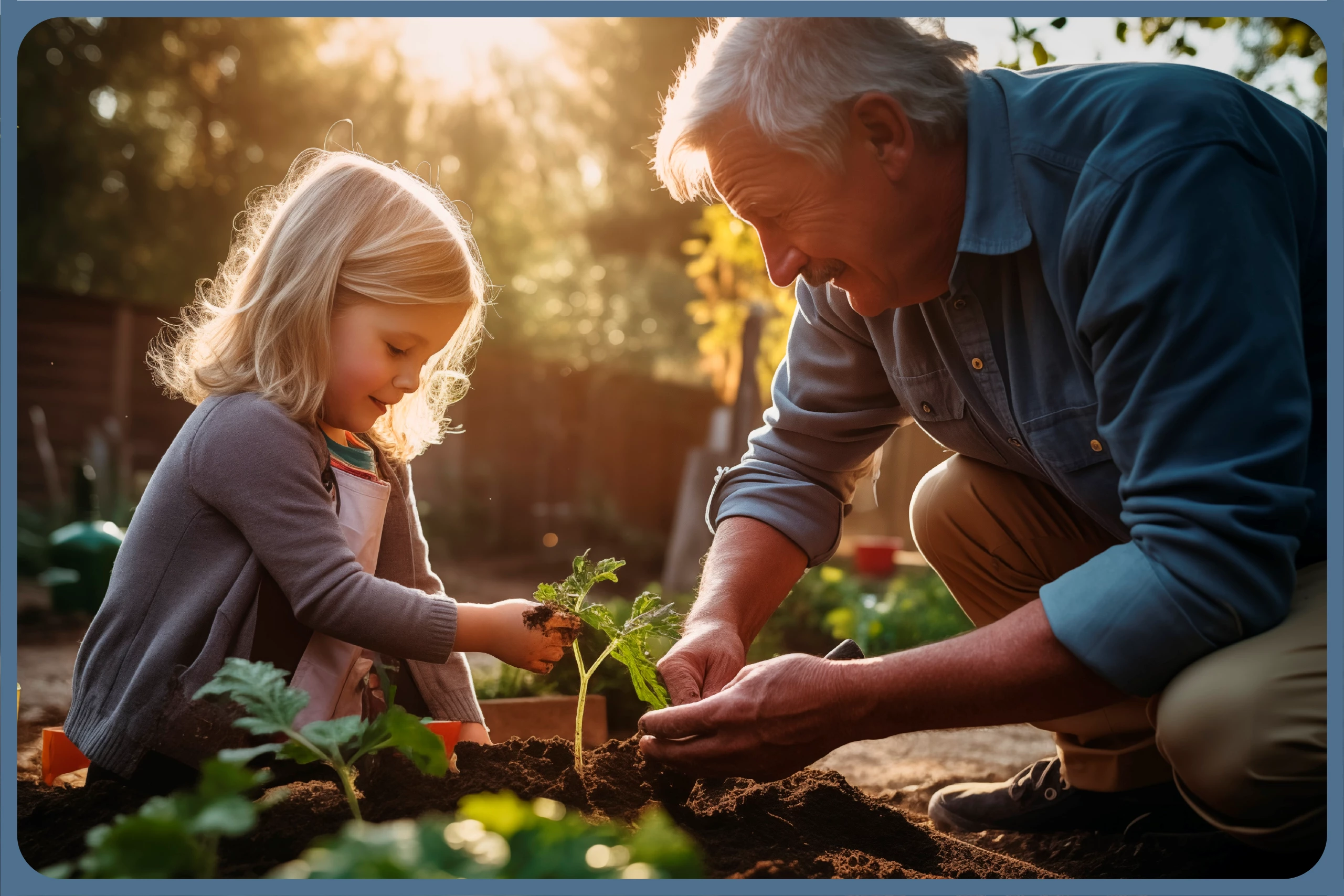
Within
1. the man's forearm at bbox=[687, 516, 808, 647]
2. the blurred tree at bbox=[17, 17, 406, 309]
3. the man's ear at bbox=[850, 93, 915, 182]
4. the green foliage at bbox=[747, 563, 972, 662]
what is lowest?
the green foliage at bbox=[747, 563, 972, 662]

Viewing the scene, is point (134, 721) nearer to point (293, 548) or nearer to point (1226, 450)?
point (293, 548)

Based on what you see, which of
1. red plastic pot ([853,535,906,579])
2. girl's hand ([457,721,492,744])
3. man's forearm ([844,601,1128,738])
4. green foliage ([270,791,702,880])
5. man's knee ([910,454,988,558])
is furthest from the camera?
red plastic pot ([853,535,906,579])

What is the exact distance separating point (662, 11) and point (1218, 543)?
4.24 feet

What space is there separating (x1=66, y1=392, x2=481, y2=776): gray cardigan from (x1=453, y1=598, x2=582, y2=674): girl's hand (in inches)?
1.6

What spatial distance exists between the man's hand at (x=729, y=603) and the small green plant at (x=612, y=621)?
0.20 feet

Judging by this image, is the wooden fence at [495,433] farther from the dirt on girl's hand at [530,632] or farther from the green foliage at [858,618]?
the dirt on girl's hand at [530,632]

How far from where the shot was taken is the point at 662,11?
1.78m

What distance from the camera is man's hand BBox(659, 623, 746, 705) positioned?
192 cm

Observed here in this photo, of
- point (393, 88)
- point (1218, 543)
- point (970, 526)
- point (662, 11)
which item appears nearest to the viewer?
point (1218, 543)

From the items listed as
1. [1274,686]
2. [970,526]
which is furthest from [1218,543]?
[970,526]

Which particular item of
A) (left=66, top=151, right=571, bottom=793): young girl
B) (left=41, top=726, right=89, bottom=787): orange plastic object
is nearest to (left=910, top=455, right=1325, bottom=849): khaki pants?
(left=66, top=151, right=571, bottom=793): young girl

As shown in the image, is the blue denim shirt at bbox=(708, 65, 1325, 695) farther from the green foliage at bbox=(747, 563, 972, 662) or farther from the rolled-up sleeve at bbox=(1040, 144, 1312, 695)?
the green foliage at bbox=(747, 563, 972, 662)

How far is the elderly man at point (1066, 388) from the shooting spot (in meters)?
1.50

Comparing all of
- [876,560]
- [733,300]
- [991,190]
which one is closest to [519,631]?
[991,190]
